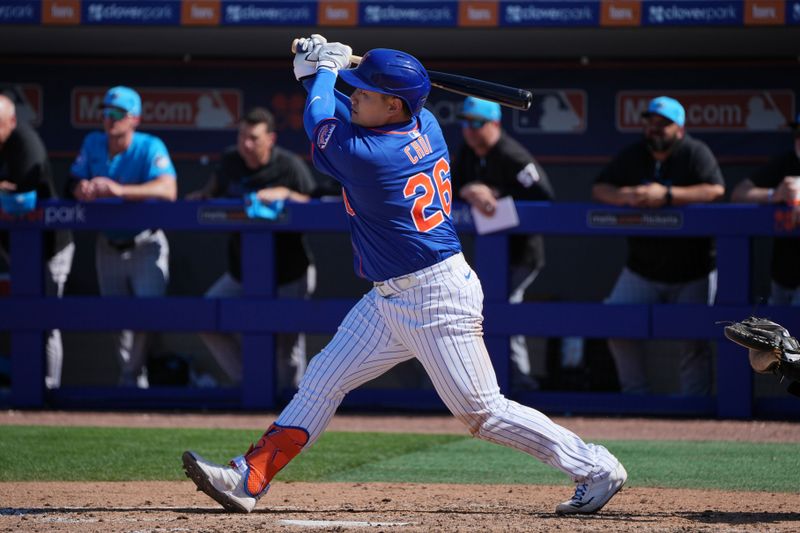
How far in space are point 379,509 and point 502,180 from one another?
9.95 feet

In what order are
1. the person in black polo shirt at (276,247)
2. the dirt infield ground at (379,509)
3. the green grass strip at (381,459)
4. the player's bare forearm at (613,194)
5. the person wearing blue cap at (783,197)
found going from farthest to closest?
the person in black polo shirt at (276,247)
the player's bare forearm at (613,194)
the person wearing blue cap at (783,197)
the green grass strip at (381,459)
the dirt infield ground at (379,509)

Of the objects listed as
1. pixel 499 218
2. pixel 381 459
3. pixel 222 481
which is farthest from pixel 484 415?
pixel 499 218

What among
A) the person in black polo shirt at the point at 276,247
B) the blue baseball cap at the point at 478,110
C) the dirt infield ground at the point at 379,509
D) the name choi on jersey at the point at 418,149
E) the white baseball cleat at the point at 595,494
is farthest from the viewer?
the person in black polo shirt at the point at 276,247

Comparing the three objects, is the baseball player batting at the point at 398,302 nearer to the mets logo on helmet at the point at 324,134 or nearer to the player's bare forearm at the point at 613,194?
the mets logo on helmet at the point at 324,134

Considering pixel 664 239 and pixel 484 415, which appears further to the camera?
pixel 664 239

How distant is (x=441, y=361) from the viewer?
393 cm

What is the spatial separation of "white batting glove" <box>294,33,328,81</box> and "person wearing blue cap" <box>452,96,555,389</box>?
8.16ft

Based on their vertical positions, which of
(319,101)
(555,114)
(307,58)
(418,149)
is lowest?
(555,114)

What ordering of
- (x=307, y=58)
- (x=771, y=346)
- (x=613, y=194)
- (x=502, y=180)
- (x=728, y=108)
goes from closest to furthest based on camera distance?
(x=771, y=346)
(x=307, y=58)
(x=613, y=194)
(x=502, y=180)
(x=728, y=108)

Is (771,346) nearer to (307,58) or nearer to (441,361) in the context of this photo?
(441,361)

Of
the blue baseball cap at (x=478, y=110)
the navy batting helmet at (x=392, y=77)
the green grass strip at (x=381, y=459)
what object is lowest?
the green grass strip at (x=381, y=459)

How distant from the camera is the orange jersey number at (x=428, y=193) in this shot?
3938mm

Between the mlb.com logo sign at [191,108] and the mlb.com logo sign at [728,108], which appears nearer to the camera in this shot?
the mlb.com logo sign at [728,108]

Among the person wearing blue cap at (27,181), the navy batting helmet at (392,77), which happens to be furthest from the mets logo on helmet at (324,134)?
the person wearing blue cap at (27,181)
